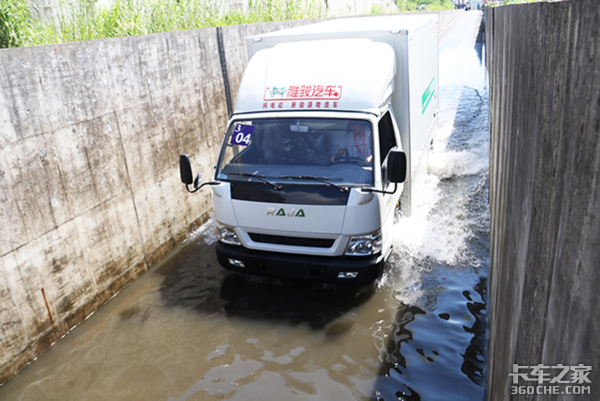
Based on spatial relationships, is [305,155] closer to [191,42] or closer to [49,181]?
[49,181]

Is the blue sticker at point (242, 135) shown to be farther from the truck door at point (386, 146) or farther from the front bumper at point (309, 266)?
the truck door at point (386, 146)

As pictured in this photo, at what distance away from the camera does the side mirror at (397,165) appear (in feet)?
16.6

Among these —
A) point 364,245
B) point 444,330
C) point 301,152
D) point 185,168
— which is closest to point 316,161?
point 301,152

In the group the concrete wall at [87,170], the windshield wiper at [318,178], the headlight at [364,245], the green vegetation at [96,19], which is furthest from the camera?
the green vegetation at [96,19]

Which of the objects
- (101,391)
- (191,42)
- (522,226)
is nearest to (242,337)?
(101,391)

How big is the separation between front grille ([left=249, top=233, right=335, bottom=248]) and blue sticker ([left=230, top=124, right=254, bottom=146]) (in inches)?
44.4

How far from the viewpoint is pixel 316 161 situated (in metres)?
5.51

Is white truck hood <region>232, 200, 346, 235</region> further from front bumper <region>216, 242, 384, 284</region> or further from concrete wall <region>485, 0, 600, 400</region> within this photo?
concrete wall <region>485, 0, 600, 400</region>

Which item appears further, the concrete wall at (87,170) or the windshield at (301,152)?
the windshield at (301,152)

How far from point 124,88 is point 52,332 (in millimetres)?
3235

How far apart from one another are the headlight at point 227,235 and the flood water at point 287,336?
0.76 metres

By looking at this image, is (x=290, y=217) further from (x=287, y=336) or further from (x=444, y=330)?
(x=444, y=330)

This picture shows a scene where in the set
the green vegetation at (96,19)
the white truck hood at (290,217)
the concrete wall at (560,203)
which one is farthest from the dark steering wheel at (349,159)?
the green vegetation at (96,19)

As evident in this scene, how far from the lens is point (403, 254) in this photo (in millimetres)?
6617
